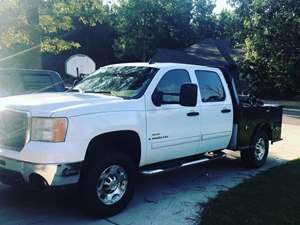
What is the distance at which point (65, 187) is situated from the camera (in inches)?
186

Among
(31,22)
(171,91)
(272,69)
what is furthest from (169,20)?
(171,91)

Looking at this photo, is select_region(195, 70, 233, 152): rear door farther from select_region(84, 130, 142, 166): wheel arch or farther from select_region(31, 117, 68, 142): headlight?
select_region(31, 117, 68, 142): headlight

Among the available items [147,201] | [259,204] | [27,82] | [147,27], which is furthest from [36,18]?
[147,27]

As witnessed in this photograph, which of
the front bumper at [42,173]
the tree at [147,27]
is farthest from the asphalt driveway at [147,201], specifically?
the tree at [147,27]

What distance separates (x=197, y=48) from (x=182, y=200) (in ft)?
105

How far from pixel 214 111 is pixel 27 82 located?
384 centimetres

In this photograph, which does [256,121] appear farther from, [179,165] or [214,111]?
[179,165]

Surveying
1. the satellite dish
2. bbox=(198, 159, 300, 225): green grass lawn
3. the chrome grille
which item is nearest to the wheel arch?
the chrome grille

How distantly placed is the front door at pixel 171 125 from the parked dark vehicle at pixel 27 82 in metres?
2.96

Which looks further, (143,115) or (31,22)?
(31,22)

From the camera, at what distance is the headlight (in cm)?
468

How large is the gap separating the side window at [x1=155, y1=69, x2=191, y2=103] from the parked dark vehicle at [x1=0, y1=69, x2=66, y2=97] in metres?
2.91

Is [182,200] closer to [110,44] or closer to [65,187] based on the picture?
[65,187]

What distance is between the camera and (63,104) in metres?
4.96
